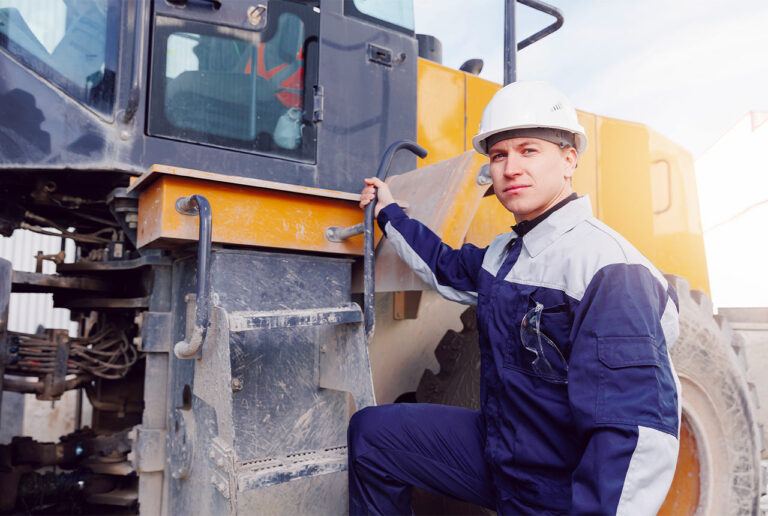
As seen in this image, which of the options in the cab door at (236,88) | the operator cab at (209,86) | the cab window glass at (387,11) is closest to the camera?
the operator cab at (209,86)

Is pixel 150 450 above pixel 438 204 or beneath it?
beneath

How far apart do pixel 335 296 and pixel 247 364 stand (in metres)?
0.39

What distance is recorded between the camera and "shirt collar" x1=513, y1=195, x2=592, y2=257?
1679 millimetres

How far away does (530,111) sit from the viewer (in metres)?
1.77

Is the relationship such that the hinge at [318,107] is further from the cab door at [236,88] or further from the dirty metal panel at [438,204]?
the dirty metal panel at [438,204]

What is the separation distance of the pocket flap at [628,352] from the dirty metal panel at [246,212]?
3.22ft

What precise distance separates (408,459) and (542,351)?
2.09 feet

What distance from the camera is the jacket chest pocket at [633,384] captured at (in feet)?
4.22

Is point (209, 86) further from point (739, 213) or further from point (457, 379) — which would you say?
point (739, 213)

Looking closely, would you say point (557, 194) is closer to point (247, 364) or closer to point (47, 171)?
point (247, 364)

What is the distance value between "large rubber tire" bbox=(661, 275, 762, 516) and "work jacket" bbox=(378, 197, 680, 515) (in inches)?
46.4

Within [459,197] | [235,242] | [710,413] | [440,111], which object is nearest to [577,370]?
[459,197]

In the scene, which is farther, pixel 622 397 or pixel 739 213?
pixel 739 213

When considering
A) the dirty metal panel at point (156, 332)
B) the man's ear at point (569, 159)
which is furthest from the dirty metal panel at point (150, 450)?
the man's ear at point (569, 159)
